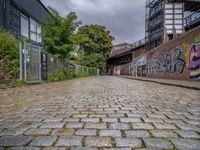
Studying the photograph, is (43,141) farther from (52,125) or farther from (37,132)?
(52,125)

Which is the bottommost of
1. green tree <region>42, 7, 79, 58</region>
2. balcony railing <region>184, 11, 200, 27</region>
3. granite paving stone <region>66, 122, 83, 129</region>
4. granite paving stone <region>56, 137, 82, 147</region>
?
granite paving stone <region>66, 122, 83, 129</region>

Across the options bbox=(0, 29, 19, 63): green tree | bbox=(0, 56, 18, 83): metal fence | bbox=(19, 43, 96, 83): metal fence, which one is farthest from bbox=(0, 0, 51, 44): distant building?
bbox=(0, 56, 18, 83): metal fence

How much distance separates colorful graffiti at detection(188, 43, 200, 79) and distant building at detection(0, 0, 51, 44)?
1260 cm

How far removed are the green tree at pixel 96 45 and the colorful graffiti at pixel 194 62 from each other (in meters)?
33.2

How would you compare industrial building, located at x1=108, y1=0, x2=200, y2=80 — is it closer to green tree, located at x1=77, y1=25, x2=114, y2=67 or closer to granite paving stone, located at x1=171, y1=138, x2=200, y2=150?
green tree, located at x1=77, y1=25, x2=114, y2=67

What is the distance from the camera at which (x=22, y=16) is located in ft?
68.8

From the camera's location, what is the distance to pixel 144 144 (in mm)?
2029

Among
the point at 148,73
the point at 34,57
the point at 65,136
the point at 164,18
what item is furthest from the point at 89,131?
the point at 164,18

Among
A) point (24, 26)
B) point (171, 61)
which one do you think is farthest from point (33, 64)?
point (171, 61)

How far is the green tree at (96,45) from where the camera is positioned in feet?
154

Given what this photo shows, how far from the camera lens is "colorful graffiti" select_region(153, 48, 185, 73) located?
1647 centimetres

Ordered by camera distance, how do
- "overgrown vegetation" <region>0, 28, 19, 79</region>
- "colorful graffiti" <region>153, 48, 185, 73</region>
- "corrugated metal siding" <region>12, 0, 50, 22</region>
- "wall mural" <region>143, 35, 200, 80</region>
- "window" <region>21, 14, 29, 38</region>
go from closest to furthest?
1. "overgrown vegetation" <region>0, 28, 19, 79</region>
2. "wall mural" <region>143, 35, 200, 80</region>
3. "colorful graffiti" <region>153, 48, 185, 73</region>
4. "corrugated metal siding" <region>12, 0, 50, 22</region>
5. "window" <region>21, 14, 29, 38</region>

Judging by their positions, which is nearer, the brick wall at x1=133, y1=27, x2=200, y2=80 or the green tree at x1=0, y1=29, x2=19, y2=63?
the green tree at x1=0, y1=29, x2=19, y2=63

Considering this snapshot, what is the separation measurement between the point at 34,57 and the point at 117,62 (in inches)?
1609
